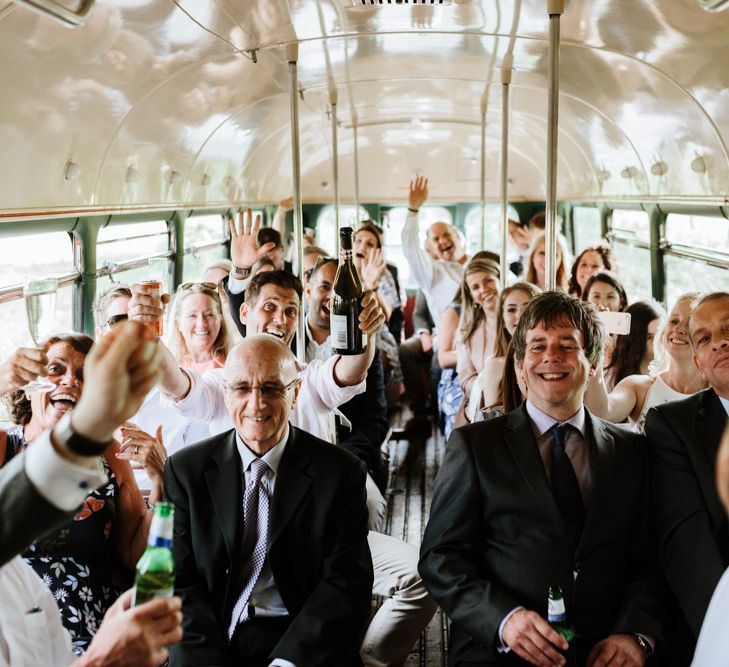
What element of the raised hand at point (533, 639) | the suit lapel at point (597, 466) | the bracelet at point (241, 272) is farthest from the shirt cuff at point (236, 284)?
the raised hand at point (533, 639)

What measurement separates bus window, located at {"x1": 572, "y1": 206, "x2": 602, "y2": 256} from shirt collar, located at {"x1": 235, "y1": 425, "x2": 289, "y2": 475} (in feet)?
20.5

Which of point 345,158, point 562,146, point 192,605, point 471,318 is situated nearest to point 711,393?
point 192,605

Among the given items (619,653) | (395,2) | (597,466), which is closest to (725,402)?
(597,466)

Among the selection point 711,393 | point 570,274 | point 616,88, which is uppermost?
point 616,88

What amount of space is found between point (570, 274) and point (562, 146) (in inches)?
117

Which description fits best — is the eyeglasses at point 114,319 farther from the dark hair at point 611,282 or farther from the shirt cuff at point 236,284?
the dark hair at point 611,282

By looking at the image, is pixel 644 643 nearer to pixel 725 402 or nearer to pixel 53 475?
pixel 725 402

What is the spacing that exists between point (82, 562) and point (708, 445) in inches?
72.2

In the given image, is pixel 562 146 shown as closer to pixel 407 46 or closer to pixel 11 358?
pixel 407 46

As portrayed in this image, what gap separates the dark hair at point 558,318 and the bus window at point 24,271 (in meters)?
2.15

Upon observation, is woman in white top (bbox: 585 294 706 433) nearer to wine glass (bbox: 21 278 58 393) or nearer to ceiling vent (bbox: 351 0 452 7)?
ceiling vent (bbox: 351 0 452 7)

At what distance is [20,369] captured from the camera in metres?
2.44

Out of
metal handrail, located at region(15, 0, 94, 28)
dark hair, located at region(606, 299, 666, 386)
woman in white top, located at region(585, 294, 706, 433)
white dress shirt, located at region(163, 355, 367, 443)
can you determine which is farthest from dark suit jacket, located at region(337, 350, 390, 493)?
metal handrail, located at region(15, 0, 94, 28)

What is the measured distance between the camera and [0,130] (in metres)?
3.47
